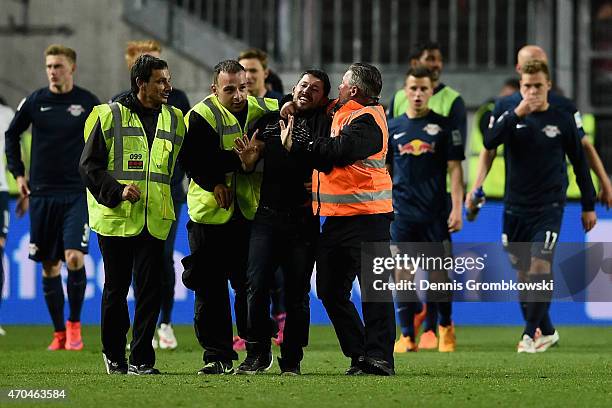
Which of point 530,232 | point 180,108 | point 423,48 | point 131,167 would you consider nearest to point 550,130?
point 530,232

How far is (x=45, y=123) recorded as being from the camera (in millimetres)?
11414

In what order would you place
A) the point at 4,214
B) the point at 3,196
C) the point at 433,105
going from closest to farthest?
the point at 433,105
the point at 4,214
the point at 3,196

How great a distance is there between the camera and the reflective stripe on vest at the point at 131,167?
8500 mm

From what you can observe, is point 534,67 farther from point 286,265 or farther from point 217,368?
point 217,368

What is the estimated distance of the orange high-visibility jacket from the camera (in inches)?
332

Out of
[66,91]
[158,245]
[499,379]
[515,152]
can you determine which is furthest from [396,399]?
[66,91]

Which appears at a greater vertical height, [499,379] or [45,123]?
[45,123]

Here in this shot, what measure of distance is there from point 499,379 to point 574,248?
18.2 feet

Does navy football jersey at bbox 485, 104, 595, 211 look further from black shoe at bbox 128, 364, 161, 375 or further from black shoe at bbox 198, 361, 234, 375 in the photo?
black shoe at bbox 128, 364, 161, 375

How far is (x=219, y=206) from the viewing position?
28.3ft

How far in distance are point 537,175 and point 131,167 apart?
12.4ft

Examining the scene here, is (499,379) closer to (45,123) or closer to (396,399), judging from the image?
(396,399)

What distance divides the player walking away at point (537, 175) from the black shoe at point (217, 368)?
10.2 feet

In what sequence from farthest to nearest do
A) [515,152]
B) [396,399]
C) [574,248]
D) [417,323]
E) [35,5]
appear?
[35,5] < [574,248] < [417,323] < [515,152] < [396,399]
